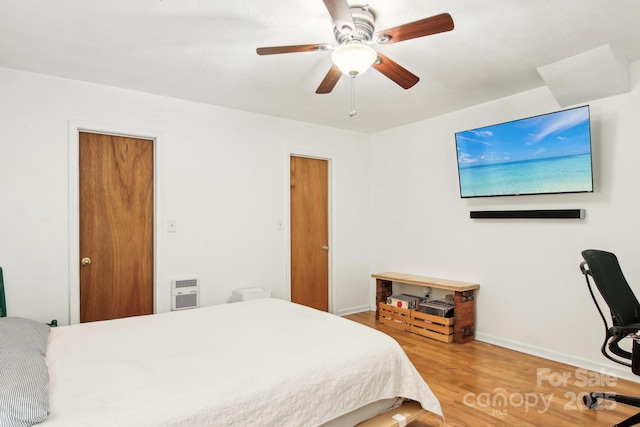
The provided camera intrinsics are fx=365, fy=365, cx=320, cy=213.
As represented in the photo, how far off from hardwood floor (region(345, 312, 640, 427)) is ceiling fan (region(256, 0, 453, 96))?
2143mm

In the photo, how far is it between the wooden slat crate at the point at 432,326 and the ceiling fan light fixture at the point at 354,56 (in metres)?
2.69

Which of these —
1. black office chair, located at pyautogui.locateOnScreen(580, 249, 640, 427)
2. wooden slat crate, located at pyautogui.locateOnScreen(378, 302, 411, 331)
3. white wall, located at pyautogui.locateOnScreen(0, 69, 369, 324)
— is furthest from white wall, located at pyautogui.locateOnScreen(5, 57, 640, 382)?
black office chair, located at pyautogui.locateOnScreen(580, 249, 640, 427)

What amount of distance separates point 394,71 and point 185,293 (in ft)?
8.82

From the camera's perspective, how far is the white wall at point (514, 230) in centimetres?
284

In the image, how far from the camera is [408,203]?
14.8 ft

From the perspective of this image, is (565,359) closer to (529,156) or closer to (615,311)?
(615,311)

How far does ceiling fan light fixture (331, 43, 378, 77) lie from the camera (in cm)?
194

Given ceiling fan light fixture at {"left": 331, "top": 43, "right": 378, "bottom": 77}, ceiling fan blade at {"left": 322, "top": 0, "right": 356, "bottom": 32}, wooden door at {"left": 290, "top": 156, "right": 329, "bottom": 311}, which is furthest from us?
wooden door at {"left": 290, "top": 156, "right": 329, "bottom": 311}

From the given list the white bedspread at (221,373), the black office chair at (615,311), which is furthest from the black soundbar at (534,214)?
the white bedspread at (221,373)

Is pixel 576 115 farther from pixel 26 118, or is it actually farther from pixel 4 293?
pixel 4 293

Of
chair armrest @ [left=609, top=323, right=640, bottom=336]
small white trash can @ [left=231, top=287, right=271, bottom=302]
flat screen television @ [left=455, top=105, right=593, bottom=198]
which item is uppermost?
flat screen television @ [left=455, top=105, right=593, bottom=198]

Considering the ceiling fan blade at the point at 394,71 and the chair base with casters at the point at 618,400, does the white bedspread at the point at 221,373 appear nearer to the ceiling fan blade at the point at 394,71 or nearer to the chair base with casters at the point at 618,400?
the chair base with casters at the point at 618,400

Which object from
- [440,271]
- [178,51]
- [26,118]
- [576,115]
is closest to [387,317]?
[440,271]

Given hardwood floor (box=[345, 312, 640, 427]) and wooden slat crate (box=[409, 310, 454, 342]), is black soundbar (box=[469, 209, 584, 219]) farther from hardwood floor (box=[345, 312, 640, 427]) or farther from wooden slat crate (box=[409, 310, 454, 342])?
hardwood floor (box=[345, 312, 640, 427])
